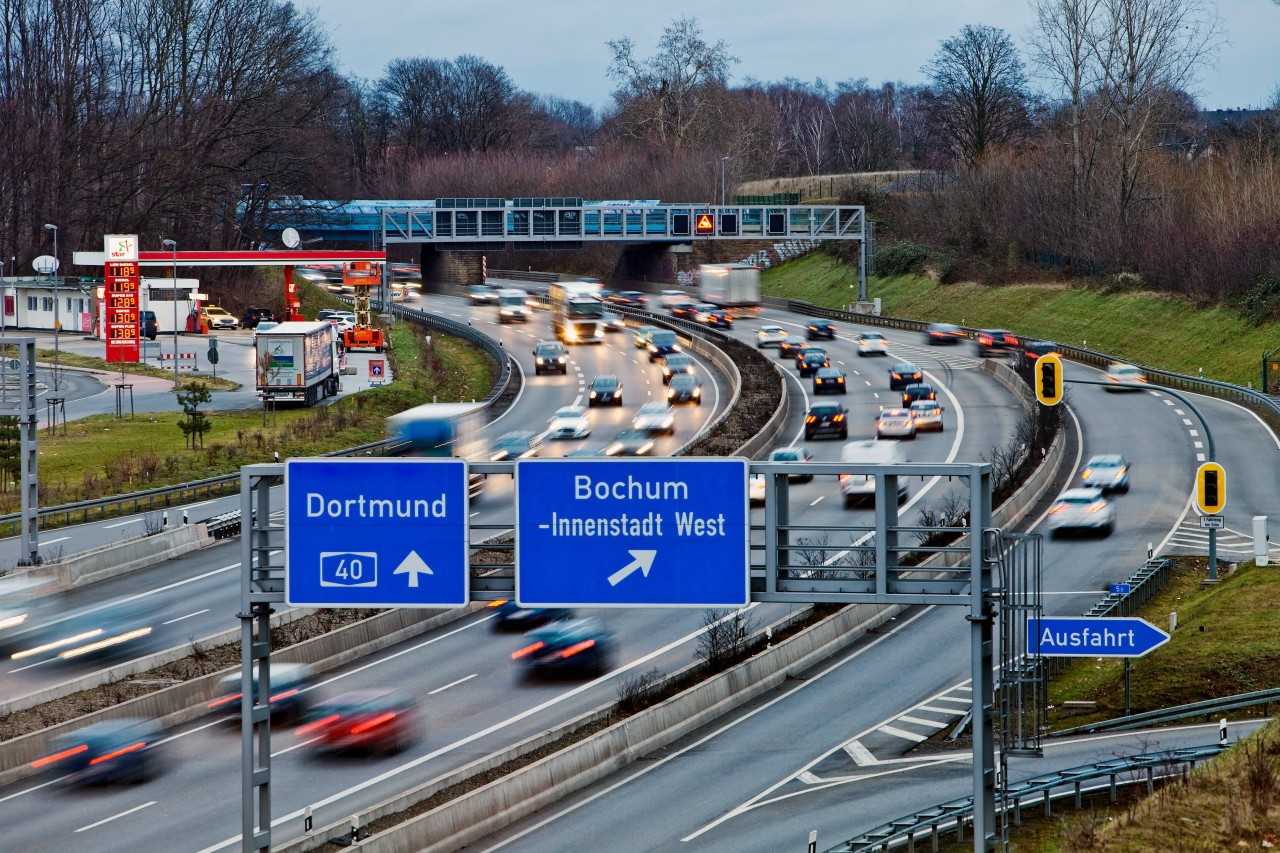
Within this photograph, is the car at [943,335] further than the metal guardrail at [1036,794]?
Yes

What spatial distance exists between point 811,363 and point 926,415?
1737 cm

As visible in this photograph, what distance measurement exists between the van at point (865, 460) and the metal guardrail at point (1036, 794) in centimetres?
2548

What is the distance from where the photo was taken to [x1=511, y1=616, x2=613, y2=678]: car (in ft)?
124

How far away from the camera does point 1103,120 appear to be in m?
105

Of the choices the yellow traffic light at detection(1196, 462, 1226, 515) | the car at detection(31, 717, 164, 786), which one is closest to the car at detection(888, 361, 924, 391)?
the yellow traffic light at detection(1196, 462, 1226, 515)

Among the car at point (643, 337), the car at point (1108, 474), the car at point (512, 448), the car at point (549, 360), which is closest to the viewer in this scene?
the car at point (1108, 474)

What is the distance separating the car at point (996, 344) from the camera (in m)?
88.6

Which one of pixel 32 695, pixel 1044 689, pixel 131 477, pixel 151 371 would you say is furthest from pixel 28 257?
pixel 1044 689

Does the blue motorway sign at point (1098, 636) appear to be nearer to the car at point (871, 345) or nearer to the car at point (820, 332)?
the car at point (871, 345)

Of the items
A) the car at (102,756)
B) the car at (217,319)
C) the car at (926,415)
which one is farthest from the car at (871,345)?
the car at (102,756)

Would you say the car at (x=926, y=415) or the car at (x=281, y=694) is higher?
the car at (x=926, y=415)

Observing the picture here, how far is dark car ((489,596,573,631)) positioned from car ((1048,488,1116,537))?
1880 centimetres

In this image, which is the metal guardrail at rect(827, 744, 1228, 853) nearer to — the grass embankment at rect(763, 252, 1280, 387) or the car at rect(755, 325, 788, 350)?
the grass embankment at rect(763, 252, 1280, 387)

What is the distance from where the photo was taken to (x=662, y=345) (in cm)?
9125
